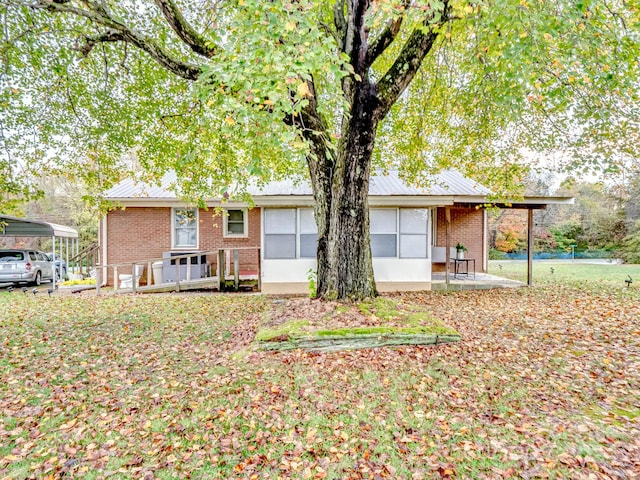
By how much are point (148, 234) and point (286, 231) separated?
587 centimetres

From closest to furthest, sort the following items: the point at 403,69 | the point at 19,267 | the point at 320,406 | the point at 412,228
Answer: the point at 320,406 → the point at 403,69 → the point at 412,228 → the point at 19,267

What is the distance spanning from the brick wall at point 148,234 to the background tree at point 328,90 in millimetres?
3710

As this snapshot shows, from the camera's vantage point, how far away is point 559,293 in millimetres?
9836

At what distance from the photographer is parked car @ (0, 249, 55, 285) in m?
13.1

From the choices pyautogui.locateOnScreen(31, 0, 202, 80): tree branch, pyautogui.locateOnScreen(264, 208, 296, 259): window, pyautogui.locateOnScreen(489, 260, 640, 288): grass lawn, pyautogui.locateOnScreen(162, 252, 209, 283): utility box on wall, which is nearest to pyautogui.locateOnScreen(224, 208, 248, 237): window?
pyautogui.locateOnScreen(162, 252, 209, 283): utility box on wall

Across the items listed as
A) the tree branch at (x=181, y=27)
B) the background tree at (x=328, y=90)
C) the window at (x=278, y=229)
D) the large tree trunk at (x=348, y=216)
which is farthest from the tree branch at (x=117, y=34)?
the window at (x=278, y=229)

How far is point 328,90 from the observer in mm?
3928

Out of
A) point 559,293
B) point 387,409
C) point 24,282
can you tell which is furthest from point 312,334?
point 24,282

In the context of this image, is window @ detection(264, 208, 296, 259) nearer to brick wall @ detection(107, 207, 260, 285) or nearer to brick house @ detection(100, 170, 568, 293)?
brick house @ detection(100, 170, 568, 293)

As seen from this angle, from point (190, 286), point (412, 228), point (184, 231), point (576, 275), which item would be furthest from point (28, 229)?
point (576, 275)

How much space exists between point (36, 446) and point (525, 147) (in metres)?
10.4

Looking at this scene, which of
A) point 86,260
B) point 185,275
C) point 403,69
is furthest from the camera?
point 86,260

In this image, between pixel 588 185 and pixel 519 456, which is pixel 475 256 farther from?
pixel 588 185

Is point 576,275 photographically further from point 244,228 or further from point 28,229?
point 28,229
